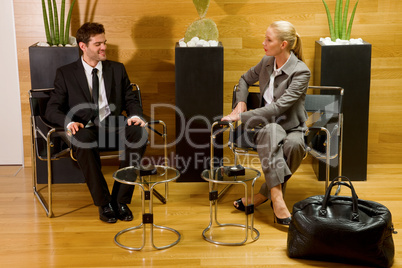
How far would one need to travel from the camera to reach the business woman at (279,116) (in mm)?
3703

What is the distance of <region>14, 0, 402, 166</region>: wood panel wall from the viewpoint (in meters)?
4.70

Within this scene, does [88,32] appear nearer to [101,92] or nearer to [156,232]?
[101,92]

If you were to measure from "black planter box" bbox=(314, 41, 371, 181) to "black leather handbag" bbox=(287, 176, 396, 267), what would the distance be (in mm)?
1399

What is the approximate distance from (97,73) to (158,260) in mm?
1537

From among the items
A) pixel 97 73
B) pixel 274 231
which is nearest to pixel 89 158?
pixel 97 73

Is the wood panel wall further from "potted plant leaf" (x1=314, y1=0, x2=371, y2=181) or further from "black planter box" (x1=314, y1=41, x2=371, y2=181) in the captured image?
"black planter box" (x1=314, y1=41, x2=371, y2=181)

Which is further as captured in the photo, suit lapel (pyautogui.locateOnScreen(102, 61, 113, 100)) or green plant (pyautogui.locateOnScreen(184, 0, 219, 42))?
green plant (pyautogui.locateOnScreen(184, 0, 219, 42))

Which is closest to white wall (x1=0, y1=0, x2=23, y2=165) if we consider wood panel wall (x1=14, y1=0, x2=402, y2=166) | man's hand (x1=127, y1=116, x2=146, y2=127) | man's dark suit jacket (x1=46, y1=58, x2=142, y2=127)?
wood panel wall (x1=14, y1=0, x2=402, y2=166)

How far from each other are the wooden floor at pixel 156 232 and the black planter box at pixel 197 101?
218mm

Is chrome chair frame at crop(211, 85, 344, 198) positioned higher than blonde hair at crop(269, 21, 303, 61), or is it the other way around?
blonde hair at crop(269, 21, 303, 61)

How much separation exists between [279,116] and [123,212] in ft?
3.95

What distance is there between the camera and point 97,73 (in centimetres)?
416

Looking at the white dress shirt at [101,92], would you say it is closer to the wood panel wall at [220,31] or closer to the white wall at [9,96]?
the wood panel wall at [220,31]

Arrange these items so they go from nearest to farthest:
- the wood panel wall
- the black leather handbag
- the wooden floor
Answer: the black leather handbag → the wooden floor → the wood panel wall
